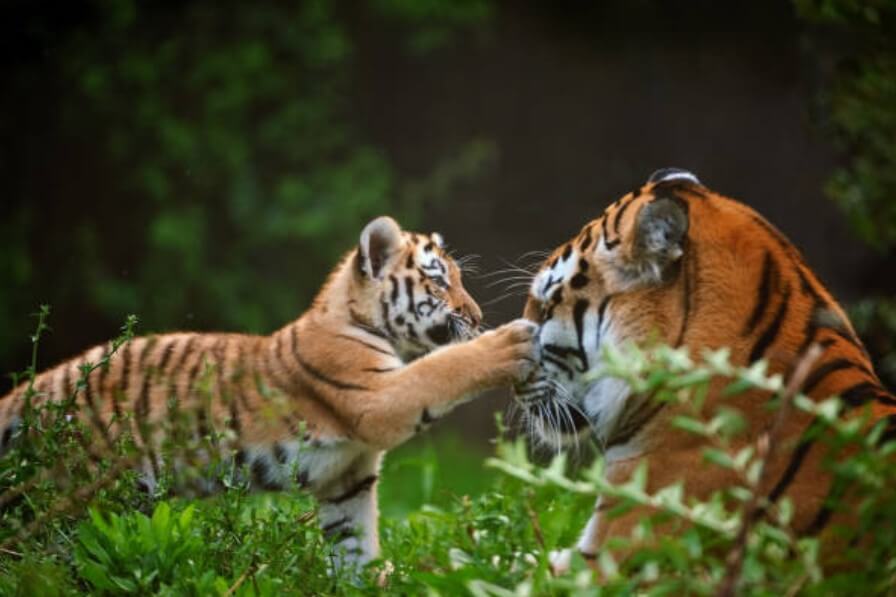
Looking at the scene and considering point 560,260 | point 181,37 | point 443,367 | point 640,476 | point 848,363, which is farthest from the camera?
point 181,37

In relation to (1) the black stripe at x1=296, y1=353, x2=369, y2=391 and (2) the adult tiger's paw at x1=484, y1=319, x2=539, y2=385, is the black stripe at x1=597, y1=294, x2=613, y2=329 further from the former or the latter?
(1) the black stripe at x1=296, y1=353, x2=369, y2=391

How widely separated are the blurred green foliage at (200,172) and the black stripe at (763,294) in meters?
6.27

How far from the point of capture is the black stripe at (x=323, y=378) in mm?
4391

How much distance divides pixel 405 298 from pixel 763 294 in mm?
1815

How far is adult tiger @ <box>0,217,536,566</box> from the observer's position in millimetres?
4199

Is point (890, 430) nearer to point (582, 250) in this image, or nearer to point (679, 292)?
point (679, 292)

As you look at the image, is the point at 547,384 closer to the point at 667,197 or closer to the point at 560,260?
the point at 560,260

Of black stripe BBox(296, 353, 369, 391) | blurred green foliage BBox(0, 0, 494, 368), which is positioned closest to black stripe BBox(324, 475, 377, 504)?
black stripe BBox(296, 353, 369, 391)

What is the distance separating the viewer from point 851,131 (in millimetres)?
4684

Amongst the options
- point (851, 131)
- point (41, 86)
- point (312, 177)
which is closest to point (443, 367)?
point (851, 131)

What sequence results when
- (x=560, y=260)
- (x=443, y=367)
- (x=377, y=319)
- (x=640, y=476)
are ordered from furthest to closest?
(x=377, y=319), (x=443, y=367), (x=560, y=260), (x=640, y=476)

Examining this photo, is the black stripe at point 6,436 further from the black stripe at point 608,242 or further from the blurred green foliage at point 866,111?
the blurred green foliage at point 866,111

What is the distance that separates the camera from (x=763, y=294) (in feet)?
10.1

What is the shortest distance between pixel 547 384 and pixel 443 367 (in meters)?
0.66
